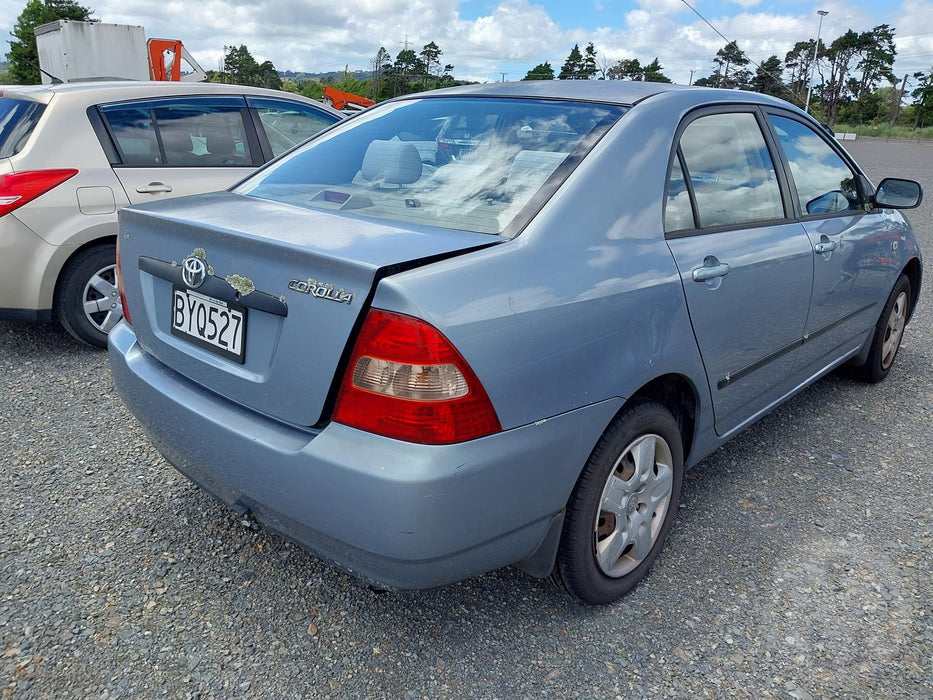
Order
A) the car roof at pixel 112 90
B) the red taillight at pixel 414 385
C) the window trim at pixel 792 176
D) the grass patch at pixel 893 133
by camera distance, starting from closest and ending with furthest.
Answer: the red taillight at pixel 414 385
the window trim at pixel 792 176
the car roof at pixel 112 90
the grass patch at pixel 893 133

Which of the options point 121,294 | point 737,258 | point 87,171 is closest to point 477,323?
point 737,258

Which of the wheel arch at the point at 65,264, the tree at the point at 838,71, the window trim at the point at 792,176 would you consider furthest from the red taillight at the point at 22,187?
the tree at the point at 838,71

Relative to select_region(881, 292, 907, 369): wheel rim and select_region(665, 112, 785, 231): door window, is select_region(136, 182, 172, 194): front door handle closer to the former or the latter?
select_region(665, 112, 785, 231): door window

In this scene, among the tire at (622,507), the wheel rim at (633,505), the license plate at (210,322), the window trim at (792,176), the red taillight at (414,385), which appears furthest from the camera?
the window trim at (792,176)

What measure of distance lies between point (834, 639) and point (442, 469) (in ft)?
4.62

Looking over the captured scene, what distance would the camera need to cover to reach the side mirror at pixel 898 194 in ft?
12.0

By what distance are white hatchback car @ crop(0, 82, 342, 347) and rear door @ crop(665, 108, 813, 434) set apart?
326cm

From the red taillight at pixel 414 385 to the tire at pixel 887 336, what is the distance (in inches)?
131

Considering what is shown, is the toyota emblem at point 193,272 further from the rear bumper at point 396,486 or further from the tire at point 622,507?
the tire at point 622,507

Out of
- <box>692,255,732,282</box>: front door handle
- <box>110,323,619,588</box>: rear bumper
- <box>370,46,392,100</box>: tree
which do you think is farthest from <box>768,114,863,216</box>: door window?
<box>370,46,392,100</box>: tree

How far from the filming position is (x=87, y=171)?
4445 millimetres

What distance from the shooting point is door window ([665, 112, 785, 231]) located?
2.50m

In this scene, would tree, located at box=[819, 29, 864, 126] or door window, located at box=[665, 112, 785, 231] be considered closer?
door window, located at box=[665, 112, 785, 231]

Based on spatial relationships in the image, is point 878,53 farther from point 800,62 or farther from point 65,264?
point 65,264
